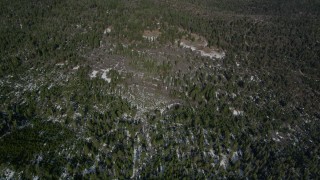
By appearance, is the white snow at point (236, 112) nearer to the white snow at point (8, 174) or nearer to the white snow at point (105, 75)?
the white snow at point (105, 75)

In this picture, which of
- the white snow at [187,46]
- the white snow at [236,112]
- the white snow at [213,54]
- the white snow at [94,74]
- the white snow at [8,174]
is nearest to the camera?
the white snow at [8,174]

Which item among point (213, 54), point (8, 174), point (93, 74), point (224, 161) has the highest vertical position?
point (213, 54)

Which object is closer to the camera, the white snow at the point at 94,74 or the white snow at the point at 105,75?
the white snow at the point at 105,75

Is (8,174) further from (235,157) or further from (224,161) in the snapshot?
(235,157)

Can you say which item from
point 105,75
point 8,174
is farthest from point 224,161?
point 8,174

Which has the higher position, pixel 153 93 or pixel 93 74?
pixel 93 74

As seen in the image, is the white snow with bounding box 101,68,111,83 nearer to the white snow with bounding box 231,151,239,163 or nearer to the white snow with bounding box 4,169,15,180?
the white snow with bounding box 4,169,15,180

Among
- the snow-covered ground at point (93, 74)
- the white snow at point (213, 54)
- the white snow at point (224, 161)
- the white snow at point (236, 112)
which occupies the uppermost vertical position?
the white snow at point (213, 54)

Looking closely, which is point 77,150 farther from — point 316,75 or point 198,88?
point 316,75

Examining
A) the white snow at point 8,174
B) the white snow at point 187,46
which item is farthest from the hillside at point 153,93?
the white snow at point 187,46

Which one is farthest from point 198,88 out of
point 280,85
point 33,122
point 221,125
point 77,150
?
point 33,122

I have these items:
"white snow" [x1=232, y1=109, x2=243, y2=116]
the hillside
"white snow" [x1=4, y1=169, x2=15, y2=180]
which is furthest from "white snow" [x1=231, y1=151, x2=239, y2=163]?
"white snow" [x1=4, y1=169, x2=15, y2=180]
